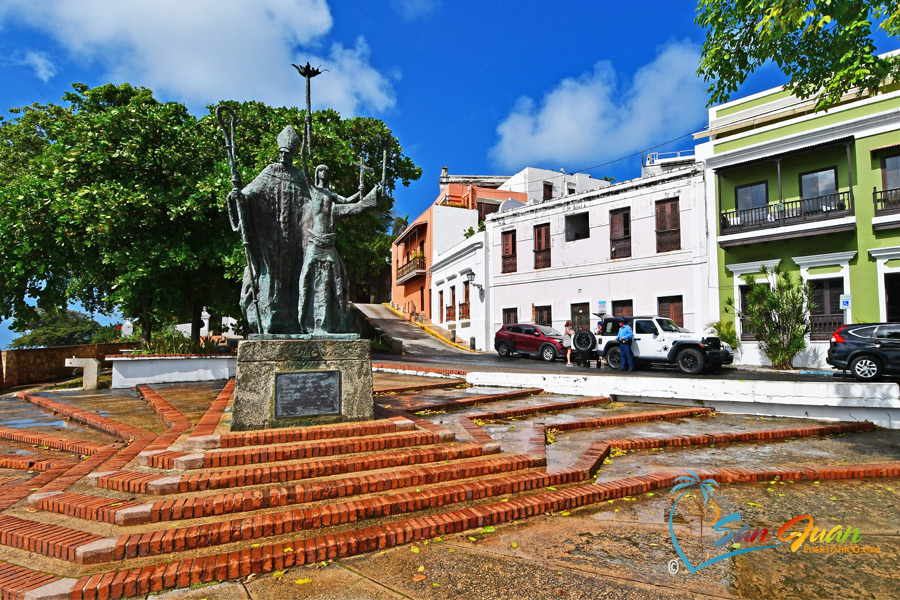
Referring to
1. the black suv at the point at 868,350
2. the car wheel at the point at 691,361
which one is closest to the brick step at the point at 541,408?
the car wheel at the point at 691,361

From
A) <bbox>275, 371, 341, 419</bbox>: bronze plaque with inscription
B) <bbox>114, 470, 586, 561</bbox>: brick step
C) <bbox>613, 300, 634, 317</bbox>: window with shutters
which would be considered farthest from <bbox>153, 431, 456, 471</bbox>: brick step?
<bbox>613, 300, 634, 317</bbox>: window with shutters

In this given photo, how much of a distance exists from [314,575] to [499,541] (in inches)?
50.9

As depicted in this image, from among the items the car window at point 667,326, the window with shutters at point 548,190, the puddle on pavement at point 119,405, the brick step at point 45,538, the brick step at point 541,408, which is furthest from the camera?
the window with shutters at point 548,190

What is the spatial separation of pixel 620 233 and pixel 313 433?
62.1 feet

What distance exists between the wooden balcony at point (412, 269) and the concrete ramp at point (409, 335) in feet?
9.89

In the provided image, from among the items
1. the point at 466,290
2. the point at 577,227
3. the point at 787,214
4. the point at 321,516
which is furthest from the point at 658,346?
the point at 466,290

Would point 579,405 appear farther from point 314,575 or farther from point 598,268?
point 598,268

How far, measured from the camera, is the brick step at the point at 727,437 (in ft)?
20.5

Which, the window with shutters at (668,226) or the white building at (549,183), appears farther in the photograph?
the white building at (549,183)

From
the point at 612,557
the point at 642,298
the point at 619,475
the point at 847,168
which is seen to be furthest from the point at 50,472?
the point at 847,168

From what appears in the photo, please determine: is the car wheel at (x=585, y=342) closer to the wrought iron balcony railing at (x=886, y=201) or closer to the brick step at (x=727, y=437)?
the brick step at (x=727, y=437)

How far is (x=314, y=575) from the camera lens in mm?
3082

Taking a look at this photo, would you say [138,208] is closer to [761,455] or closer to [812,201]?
[761,455]

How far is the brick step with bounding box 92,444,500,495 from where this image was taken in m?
3.98
